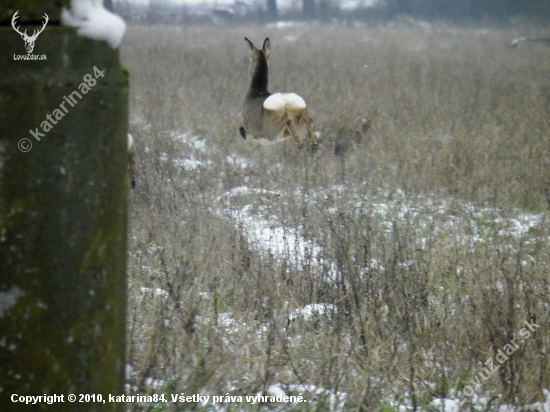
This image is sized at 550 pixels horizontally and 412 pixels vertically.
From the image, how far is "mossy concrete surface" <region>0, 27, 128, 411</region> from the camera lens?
4.59ft

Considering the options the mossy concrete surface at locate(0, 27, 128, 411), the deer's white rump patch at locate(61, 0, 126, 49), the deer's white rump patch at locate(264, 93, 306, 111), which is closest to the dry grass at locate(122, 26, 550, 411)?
the deer's white rump patch at locate(264, 93, 306, 111)

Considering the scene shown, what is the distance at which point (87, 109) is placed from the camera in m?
1.50

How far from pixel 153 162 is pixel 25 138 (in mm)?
5234

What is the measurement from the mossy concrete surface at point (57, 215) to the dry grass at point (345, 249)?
1006 mm

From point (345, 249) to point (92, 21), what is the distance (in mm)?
2656

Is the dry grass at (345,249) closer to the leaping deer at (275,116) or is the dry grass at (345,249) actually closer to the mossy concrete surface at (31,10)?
the leaping deer at (275,116)

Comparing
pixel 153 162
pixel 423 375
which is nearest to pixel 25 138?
pixel 423 375

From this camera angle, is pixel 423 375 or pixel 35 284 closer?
pixel 35 284

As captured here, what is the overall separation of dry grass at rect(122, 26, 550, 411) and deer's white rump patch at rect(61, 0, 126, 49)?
1277 mm

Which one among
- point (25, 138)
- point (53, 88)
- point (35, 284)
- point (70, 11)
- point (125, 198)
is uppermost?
point (70, 11)

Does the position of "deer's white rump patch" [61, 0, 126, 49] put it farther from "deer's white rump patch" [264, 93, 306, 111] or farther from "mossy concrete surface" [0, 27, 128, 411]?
"deer's white rump patch" [264, 93, 306, 111]

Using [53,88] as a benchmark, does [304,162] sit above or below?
below

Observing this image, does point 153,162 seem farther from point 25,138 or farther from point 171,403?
point 25,138

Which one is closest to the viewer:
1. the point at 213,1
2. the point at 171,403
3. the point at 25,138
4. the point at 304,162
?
the point at 25,138
